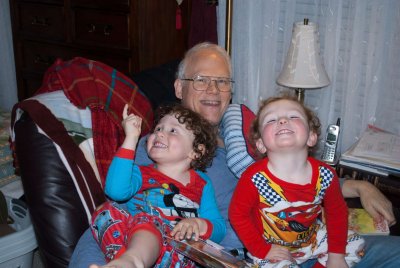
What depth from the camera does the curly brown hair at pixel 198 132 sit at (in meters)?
1.61

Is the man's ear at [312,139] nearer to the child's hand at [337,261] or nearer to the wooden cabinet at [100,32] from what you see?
the child's hand at [337,261]

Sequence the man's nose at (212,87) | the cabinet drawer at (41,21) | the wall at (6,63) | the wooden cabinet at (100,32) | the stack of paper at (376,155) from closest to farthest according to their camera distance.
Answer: the man's nose at (212,87) → the stack of paper at (376,155) → the wooden cabinet at (100,32) → the cabinet drawer at (41,21) → the wall at (6,63)

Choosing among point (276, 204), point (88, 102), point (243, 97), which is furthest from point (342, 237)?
point (243, 97)

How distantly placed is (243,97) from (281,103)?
4.75 feet

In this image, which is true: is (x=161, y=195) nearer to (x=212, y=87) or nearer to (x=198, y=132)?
(x=198, y=132)

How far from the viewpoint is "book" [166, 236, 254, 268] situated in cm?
122

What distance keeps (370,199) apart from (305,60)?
0.83 meters

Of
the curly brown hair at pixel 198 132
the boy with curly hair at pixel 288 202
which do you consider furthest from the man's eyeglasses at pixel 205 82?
the boy with curly hair at pixel 288 202

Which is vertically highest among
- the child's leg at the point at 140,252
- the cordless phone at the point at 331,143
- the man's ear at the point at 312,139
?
the man's ear at the point at 312,139

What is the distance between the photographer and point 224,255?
1.32m

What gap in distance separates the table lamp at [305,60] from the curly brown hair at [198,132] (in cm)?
81

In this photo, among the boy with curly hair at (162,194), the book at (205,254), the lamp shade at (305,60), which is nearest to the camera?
the book at (205,254)

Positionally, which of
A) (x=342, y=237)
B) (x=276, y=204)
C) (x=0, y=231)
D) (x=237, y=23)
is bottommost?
(x=0, y=231)

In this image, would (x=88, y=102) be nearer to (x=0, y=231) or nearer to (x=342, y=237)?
(x=0, y=231)
